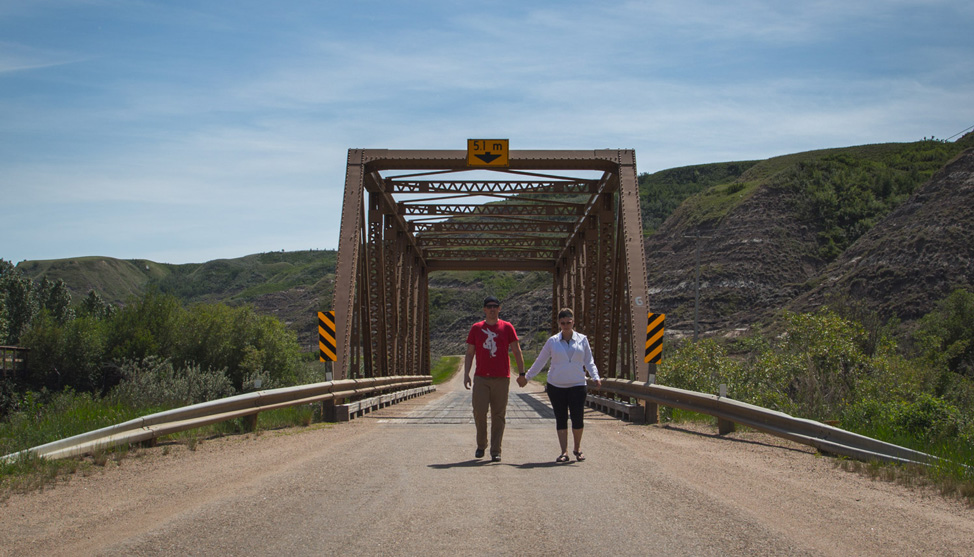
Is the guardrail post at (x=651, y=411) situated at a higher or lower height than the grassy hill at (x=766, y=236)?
lower

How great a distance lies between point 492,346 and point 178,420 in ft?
12.3

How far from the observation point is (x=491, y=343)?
859cm

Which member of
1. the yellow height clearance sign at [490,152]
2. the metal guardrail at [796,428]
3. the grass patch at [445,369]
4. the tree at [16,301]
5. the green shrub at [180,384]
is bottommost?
the grass patch at [445,369]

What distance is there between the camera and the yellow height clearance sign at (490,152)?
18.9m

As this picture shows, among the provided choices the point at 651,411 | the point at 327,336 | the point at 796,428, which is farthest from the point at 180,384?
the point at 796,428

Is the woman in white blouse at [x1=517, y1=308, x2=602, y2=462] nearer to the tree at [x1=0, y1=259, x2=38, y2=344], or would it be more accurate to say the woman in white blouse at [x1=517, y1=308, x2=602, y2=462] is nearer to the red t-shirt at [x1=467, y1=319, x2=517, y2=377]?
the red t-shirt at [x1=467, y1=319, x2=517, y2=377]

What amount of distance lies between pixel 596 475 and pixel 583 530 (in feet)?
7.70

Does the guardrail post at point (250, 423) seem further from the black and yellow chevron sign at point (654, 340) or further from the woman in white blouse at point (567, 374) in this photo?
the black and yellow chevron sign at point (654, 340)

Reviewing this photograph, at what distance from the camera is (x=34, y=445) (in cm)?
785

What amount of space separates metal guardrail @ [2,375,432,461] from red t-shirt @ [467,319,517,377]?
3333 millimetres

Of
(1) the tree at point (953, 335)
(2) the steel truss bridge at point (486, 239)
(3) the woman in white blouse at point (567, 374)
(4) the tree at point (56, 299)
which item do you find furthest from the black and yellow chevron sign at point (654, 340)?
(4) the tree at point (56, 299)

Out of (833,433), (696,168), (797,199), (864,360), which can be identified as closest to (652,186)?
(696,168)

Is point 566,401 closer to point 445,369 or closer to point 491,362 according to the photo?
point 491,362

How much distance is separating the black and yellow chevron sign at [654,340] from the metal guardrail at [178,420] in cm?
597
